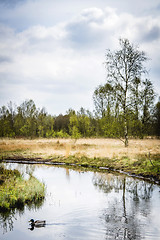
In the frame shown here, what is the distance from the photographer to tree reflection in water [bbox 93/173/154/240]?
692 centimetres

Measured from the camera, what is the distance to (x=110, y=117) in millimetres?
24656

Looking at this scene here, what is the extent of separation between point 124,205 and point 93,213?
153 cm

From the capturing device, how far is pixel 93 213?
845cm

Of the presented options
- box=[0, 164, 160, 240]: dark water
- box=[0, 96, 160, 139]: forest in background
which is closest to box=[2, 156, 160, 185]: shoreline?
box=[0, 164, 160, 240]: dark water

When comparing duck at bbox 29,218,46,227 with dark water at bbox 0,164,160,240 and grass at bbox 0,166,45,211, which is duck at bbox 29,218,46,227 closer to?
dark water at bbox 0,164,160,240

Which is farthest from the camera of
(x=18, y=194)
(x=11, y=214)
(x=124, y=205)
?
(x=18, y=194)

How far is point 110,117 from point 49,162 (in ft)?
26.4

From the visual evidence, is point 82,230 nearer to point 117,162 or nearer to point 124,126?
point 117,162

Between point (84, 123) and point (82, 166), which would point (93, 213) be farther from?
point (84, 123)

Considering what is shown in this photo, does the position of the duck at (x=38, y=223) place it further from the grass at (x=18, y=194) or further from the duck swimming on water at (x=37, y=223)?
the grass at (x=18, y=194)

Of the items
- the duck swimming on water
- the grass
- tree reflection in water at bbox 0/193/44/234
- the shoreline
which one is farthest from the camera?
the shoreline

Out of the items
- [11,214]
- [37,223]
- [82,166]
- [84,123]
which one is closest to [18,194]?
[11,214]

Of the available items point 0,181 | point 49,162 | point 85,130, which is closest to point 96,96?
point 85,130

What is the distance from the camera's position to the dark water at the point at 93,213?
6828mm
